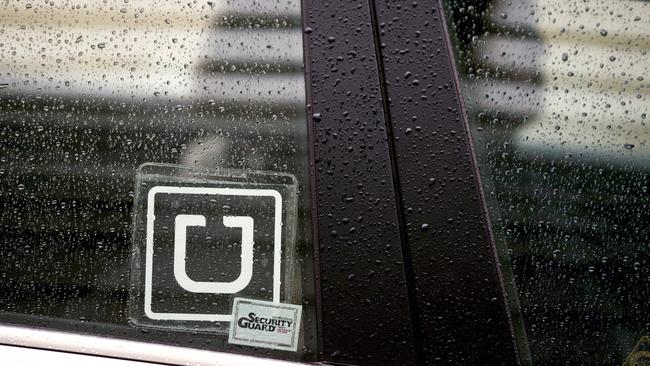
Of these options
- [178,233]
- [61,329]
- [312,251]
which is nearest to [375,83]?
[312,251]

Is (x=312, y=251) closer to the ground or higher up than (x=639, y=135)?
closer to the ground

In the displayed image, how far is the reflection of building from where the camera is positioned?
4.47ft

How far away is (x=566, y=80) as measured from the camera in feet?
4.59

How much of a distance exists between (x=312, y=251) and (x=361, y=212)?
12cm

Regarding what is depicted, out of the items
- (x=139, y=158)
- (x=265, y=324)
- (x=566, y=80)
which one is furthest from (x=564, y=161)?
(x=139, y=158)

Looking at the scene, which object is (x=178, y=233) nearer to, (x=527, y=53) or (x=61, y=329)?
(x=61, y=329)

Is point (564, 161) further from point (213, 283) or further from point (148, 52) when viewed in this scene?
point (148, 52)

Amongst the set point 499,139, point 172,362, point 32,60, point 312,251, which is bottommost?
point 172,362

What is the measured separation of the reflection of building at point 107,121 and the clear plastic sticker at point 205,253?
39 mm

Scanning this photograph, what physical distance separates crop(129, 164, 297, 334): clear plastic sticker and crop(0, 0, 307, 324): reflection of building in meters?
0.04

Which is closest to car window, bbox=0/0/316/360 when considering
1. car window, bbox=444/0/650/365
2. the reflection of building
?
the reflection of building

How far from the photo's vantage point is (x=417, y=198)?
1347 mm

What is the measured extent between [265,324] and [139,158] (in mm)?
388

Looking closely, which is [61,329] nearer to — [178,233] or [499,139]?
[178,233]
